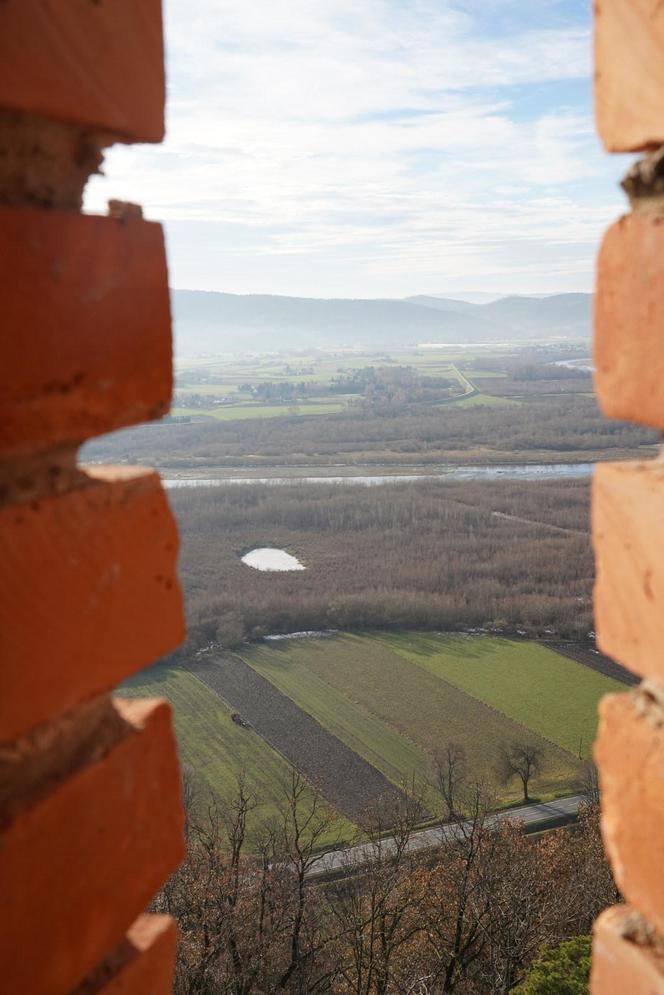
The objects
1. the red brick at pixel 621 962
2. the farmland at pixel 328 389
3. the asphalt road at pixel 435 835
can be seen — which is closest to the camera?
the red brick at pixel 621 962

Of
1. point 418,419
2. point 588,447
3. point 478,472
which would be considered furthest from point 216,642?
point 418,419

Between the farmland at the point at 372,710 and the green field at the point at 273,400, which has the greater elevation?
the green field at the point at 273,400

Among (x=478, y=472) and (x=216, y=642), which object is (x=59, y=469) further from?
(x=478, y=472)

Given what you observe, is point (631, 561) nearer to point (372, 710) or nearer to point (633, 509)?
point (633, 509)

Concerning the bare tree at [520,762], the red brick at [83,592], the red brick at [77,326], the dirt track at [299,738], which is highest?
the red brick at [77,326]

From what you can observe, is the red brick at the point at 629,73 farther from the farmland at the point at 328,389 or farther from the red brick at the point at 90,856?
the farmland at the point at 328,389

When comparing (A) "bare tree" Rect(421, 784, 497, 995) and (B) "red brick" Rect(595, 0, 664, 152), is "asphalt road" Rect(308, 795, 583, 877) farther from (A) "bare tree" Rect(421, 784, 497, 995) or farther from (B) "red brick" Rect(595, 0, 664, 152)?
(B) "red brick" Rect(595, 0, 664, 152)

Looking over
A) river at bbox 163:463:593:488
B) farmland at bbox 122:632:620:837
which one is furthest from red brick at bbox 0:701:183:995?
river at bbox 163:463:593:488

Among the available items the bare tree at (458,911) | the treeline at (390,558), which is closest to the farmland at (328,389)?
the treeline at (390,558)
